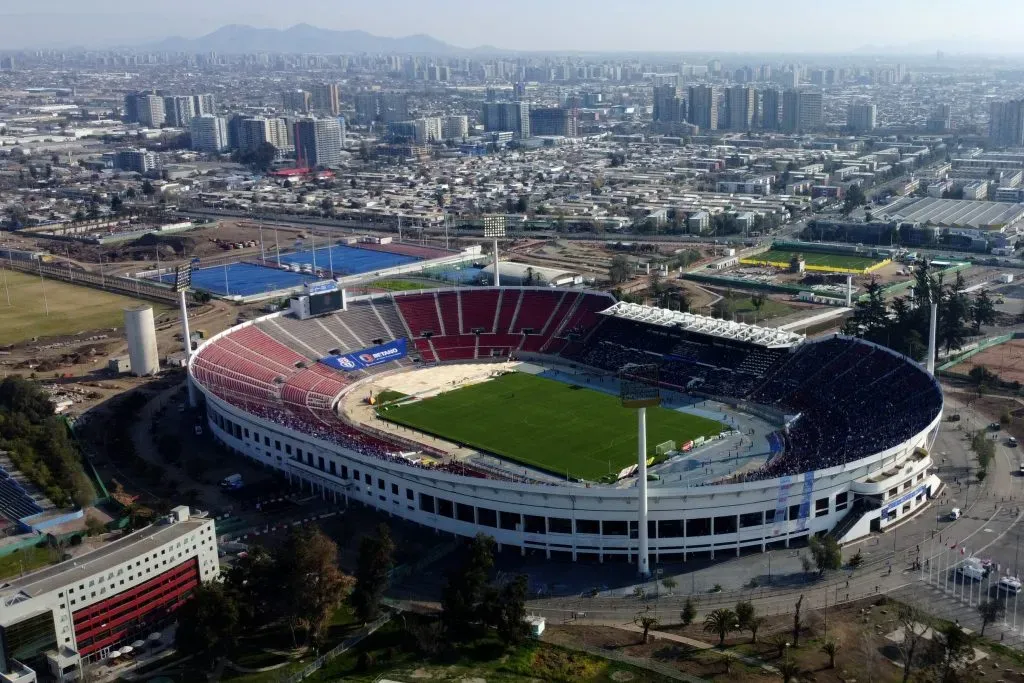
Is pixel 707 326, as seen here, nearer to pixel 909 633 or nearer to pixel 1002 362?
pixel 1002 362

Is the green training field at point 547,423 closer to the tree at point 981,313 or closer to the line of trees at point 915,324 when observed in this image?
the line of trees at point 915,324

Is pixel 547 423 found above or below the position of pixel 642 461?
below

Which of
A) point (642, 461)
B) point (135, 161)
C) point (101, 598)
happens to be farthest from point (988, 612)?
point (135, 161)

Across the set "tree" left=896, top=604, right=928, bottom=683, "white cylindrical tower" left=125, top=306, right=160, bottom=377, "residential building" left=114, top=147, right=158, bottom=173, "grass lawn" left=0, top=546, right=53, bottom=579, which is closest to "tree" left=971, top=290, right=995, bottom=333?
"tree" left=896, top=604, right=928, bottom=683

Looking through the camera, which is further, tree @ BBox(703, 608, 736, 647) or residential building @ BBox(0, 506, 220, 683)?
tree @ BBox(703, 608, 736, 647)

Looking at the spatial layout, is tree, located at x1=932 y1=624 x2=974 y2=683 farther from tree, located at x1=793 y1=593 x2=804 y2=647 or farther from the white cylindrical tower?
the white cylindrical tower

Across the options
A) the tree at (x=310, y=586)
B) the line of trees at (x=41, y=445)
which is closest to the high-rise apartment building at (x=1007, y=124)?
the line of trees at (x=41, y=445)
